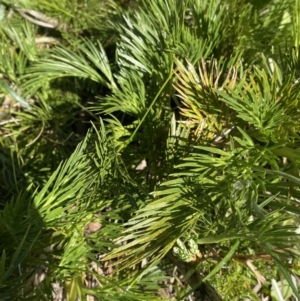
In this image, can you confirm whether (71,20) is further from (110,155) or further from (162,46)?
(110,155)

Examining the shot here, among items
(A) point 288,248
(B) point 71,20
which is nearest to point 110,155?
(A) point 288,248

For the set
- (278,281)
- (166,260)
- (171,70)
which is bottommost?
(278,281)

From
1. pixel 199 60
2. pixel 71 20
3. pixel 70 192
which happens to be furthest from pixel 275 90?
pixel 71 20

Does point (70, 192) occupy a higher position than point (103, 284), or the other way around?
point (70, 192)

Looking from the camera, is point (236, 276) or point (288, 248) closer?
point (288, 248)

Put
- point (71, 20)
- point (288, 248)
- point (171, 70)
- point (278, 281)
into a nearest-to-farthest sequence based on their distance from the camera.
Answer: point (288, 248) < point (171, 70) < point (278, 281) < point (71, 20)

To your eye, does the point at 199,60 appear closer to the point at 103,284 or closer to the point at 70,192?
the point at 70,192

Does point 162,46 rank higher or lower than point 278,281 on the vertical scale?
higher

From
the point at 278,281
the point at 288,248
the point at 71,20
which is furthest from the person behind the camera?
the point at 71,20

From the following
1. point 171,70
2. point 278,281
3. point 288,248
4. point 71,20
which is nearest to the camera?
point 288,248
